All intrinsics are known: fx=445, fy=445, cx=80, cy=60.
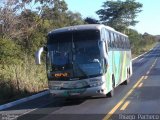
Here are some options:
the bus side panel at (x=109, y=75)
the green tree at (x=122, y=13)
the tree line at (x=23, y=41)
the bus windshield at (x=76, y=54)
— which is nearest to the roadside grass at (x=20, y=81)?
the tree line at (x=23, y=41)

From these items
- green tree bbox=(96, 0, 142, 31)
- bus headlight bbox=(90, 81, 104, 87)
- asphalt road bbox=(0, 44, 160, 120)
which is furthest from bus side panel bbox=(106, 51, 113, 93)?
green tree bbox=(96, 0, 142, 31)

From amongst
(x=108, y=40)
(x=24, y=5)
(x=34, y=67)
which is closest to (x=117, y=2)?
(x=24, y=5)

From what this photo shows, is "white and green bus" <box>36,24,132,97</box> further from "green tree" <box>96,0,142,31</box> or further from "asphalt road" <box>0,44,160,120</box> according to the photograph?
"green tree" <box>96,0,142,31</box>

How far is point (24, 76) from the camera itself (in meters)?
22.7

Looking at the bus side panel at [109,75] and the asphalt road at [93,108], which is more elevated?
the bus side panel at [109,75]

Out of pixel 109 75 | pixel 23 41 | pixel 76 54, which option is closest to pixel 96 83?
pixel 76 54

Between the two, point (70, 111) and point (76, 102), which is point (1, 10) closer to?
point (76, 102)

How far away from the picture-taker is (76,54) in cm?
1648

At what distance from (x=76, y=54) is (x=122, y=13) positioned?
223 feet

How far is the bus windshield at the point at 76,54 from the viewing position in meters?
16.3

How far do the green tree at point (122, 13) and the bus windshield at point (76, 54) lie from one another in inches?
2581

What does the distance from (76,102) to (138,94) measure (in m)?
2.82

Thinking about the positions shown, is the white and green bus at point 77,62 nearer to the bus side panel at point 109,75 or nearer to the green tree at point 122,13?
the bus side panel at point 109,75

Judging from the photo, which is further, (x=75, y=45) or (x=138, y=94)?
(x=138, y=94)
